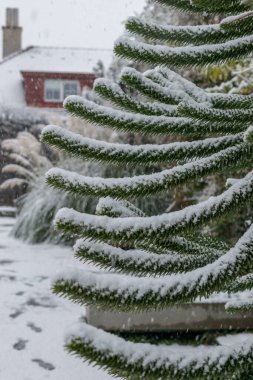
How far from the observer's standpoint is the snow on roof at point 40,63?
2383 cm

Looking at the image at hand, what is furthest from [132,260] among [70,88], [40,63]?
[40,63]

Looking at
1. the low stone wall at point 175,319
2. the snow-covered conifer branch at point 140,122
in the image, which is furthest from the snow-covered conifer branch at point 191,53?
the low stone wall at point 175,319

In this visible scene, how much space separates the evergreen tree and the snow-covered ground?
69 centimetres

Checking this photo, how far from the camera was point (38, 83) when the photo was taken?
23.5 meters

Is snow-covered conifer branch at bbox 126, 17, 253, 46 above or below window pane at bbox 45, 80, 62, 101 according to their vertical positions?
below

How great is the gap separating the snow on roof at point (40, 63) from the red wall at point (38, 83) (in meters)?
0.23

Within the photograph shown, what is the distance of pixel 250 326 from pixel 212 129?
11.8 feet

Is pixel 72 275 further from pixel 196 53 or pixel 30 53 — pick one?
pixel 30 53

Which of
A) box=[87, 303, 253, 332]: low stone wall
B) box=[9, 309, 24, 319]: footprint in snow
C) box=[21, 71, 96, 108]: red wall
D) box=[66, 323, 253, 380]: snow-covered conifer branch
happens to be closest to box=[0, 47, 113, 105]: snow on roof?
box=[21, 71, 96, 108]: red wall

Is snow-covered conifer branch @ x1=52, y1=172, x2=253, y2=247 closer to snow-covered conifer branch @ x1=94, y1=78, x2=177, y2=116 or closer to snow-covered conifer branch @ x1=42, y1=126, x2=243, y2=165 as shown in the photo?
snow-covered conifer branch @ x1=42, y1=126, x2=243, y2=165

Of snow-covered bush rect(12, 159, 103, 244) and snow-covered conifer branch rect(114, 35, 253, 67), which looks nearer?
snow-covered conifer branch rect(114, 35, 253, 67)

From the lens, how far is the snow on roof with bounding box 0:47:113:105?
2383 centimetres

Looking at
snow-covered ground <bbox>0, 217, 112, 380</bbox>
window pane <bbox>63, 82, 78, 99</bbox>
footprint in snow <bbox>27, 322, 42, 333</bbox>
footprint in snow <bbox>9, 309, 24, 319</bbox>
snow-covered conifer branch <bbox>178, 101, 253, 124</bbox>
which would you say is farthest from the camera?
window pane <bbox>63, 82, 78, 99</bbox>

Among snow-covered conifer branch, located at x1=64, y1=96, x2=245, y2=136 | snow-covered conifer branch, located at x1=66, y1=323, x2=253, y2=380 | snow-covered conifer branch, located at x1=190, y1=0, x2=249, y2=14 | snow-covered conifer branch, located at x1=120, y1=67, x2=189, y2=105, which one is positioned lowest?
snow-covered conifer branch, located at x1=66, y1=323, x2=253, y2=380
